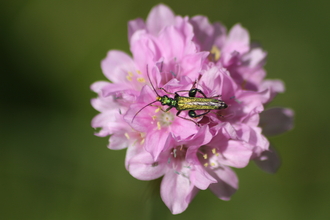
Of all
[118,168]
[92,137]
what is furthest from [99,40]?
[118,168]

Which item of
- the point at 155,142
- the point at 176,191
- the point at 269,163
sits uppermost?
the point at 155,142

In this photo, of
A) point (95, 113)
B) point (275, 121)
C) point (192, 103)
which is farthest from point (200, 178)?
point (95, 113)

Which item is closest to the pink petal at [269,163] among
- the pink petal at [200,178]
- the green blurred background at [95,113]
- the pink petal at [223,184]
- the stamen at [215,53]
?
the pink petal at [223,184]

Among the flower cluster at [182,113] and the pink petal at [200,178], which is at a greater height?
the flower cluster at [182,113]

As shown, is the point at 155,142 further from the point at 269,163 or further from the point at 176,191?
the point at 269,163

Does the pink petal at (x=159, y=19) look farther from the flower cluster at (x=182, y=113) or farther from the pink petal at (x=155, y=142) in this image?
the pink petal at (x=155, y=142)

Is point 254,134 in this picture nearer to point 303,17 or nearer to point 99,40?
point 99,40

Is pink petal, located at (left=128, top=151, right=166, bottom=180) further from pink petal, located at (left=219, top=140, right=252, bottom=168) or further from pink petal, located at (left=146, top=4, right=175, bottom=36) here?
pink petal, located at (left=146, top=4, right=175, bottom=36)
